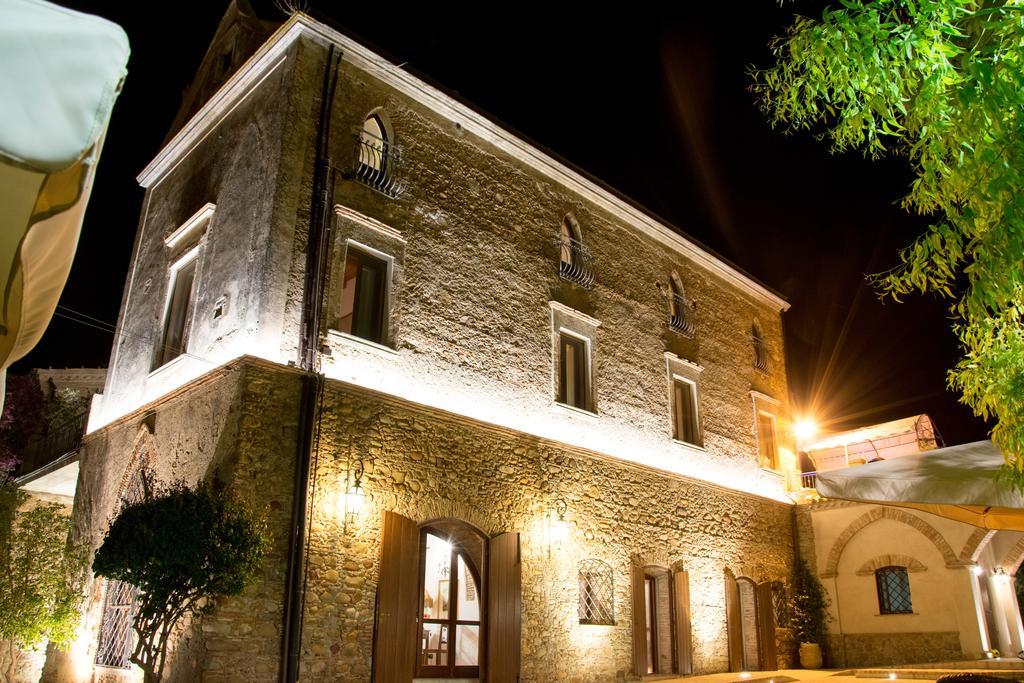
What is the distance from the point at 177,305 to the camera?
11.4 metres

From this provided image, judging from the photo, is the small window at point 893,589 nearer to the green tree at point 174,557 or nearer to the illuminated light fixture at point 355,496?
the illuminated light fixture at point 355,496

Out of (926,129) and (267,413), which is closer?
(926,129)

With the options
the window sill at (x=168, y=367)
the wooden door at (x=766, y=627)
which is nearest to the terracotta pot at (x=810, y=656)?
the wooden door at (x=766, y=627)

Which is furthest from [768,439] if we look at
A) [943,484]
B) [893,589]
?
[943,484]

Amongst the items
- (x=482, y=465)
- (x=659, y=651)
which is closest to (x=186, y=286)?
(x=482, y=465)

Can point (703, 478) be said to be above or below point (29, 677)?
above

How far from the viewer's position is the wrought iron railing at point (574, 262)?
13.5 m

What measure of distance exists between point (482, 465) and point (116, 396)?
5.74 metres

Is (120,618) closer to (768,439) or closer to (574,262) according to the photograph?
(574,262)

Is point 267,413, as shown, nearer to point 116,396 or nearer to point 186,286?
point 186,286

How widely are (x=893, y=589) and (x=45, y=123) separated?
58.6 ft

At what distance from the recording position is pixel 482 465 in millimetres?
10922

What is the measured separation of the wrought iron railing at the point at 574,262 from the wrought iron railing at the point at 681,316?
2.63 meters

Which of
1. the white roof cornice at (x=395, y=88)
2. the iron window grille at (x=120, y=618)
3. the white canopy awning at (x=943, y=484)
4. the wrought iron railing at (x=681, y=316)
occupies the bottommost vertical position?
the iron window grille at (x=120, y=618)
